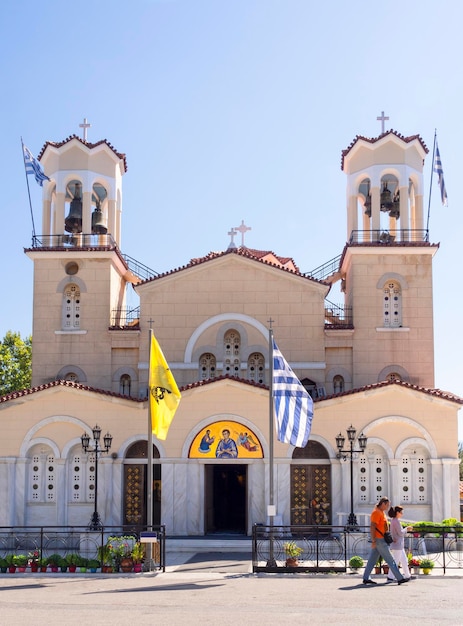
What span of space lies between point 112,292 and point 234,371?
19.7 feet

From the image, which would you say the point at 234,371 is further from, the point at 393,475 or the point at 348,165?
the point at 348,165

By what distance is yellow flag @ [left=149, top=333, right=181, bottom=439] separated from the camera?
2406 cm

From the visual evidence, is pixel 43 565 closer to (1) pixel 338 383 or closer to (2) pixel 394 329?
(1) pixel 338 383

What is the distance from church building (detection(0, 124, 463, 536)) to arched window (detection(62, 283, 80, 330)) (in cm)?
6

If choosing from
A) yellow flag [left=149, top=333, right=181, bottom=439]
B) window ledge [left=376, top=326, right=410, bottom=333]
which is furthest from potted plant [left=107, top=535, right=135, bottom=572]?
window ledge [left=376, top=326, right=410, bottom=333]

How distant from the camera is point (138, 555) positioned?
22750mm

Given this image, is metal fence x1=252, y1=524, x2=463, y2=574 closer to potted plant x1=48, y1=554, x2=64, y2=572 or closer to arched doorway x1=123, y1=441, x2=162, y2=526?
potted plant x1=48, y1=554, x2=64, y2=572

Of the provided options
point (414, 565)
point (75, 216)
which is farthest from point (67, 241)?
point (414, 565)

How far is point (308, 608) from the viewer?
53.4 feet

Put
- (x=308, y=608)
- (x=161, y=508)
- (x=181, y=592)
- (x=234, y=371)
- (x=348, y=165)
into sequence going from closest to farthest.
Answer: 1. (x=308, y=608)
2. (x=181, y=592)
3. (x=161, y=508)
4. (x=234, y=371)
5. (x=348, y=165)

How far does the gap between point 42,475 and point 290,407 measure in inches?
436

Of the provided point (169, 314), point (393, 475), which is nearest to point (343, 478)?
point (393, 475)

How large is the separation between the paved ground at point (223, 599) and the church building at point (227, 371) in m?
7.96

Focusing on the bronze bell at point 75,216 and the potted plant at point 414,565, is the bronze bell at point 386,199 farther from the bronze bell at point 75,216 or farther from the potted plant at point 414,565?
the potted plant at point 414,565
